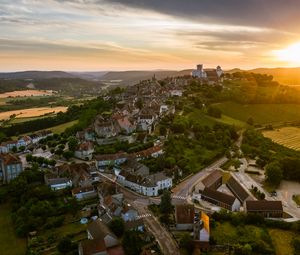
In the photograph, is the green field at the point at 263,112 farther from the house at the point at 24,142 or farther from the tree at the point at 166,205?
the tree at the point at 166,205

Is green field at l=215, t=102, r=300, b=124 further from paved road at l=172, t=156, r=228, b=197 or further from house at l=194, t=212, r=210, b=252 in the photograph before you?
house at l=194, t=212, r=210, b=252

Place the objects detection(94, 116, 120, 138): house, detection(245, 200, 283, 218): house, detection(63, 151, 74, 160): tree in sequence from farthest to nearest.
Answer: detection(94, 116, 120, 138): house, detection(63, 151, 74, 160): tree, detection(245, 200, 283, 218): house

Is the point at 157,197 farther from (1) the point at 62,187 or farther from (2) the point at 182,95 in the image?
(2) the point at 182,95

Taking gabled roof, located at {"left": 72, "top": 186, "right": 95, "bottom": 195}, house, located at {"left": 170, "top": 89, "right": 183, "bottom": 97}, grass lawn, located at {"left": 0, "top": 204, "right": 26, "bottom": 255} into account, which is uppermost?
house, located at {"left": 170, "top": 89, "right": 183, "bottom": 97}

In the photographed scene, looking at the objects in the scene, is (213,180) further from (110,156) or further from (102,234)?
(102,234)

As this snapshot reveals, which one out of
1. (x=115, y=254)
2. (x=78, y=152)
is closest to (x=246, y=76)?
(x=78, y=152)

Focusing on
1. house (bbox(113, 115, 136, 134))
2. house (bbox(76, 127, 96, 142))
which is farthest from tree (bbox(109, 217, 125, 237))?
house (bbox(113, 115, 136, 134))
